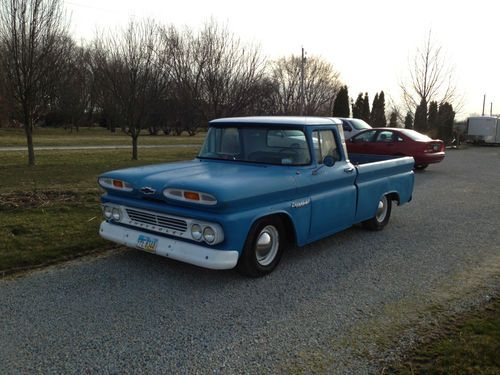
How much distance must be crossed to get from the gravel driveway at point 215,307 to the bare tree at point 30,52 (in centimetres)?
883

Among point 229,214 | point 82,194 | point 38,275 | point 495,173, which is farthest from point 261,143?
point 495,173

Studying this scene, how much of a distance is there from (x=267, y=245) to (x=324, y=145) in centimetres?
152

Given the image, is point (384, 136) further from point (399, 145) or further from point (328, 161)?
point (328, 161)

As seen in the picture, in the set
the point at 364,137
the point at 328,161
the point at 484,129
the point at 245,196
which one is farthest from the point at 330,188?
the point at 484,129

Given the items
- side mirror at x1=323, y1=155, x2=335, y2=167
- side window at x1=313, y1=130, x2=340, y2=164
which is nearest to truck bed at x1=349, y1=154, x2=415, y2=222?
side window at x1=313, y1=130, x2=340, y2=164

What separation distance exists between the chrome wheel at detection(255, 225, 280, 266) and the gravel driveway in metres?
0.19

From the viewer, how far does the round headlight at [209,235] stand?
4047 mm

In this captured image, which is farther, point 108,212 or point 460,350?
point 108,212

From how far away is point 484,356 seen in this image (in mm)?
3041

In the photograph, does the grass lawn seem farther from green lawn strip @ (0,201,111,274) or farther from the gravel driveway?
the gravel driveway

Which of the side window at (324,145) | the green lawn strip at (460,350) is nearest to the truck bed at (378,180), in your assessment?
the side window at (324,145)

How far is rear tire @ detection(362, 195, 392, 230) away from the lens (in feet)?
21.1

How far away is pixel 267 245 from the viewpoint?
4555 millimetres

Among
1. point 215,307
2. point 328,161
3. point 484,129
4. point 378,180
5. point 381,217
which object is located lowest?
point 215,307
